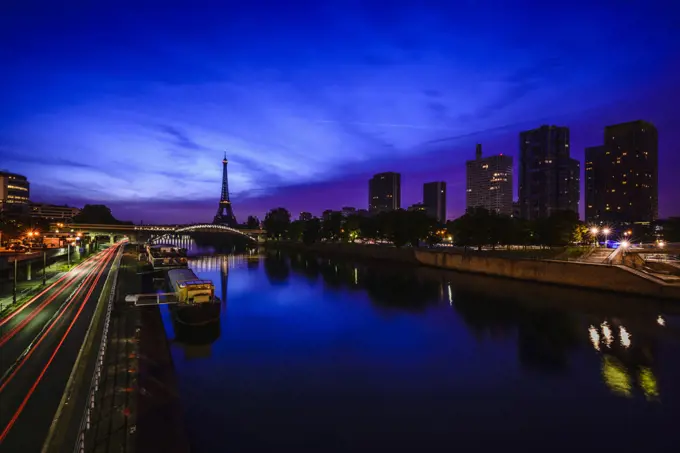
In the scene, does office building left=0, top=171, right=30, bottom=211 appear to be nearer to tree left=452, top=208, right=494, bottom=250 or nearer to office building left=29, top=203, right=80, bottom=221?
office building left=29, top=203, right=80, bottom=221

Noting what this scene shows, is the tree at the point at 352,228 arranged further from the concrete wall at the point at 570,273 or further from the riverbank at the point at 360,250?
the concrete wall at the point at 570,273

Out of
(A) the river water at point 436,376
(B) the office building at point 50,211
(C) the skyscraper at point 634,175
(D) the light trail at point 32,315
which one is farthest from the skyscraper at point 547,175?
(B) the office building at point 50,211

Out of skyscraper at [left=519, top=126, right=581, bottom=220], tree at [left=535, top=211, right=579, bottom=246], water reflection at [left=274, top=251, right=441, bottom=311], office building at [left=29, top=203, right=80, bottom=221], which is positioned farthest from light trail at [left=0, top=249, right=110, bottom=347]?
skyscraper at [left=519, top=126, right=581, bottom=220]

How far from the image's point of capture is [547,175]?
585 ft

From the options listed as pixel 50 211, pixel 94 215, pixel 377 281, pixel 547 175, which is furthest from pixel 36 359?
pixel 50 211

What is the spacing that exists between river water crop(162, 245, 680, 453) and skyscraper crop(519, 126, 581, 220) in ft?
518

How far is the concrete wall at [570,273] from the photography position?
3647 cm

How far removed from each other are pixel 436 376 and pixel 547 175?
187 meters

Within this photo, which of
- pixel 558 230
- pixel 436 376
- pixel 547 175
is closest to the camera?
pixel 436 376

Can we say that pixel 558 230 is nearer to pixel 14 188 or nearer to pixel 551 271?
pixel 551 271

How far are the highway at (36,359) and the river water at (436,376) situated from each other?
15.8 ft

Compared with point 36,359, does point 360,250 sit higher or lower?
lower

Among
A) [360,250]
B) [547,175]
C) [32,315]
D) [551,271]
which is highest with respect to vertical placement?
[547,175]

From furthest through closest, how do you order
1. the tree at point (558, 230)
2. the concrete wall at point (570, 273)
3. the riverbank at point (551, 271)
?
the tree at point (558, 230) → the riverbank at point (551, 271) → the concrete wall at point (570, 273)
